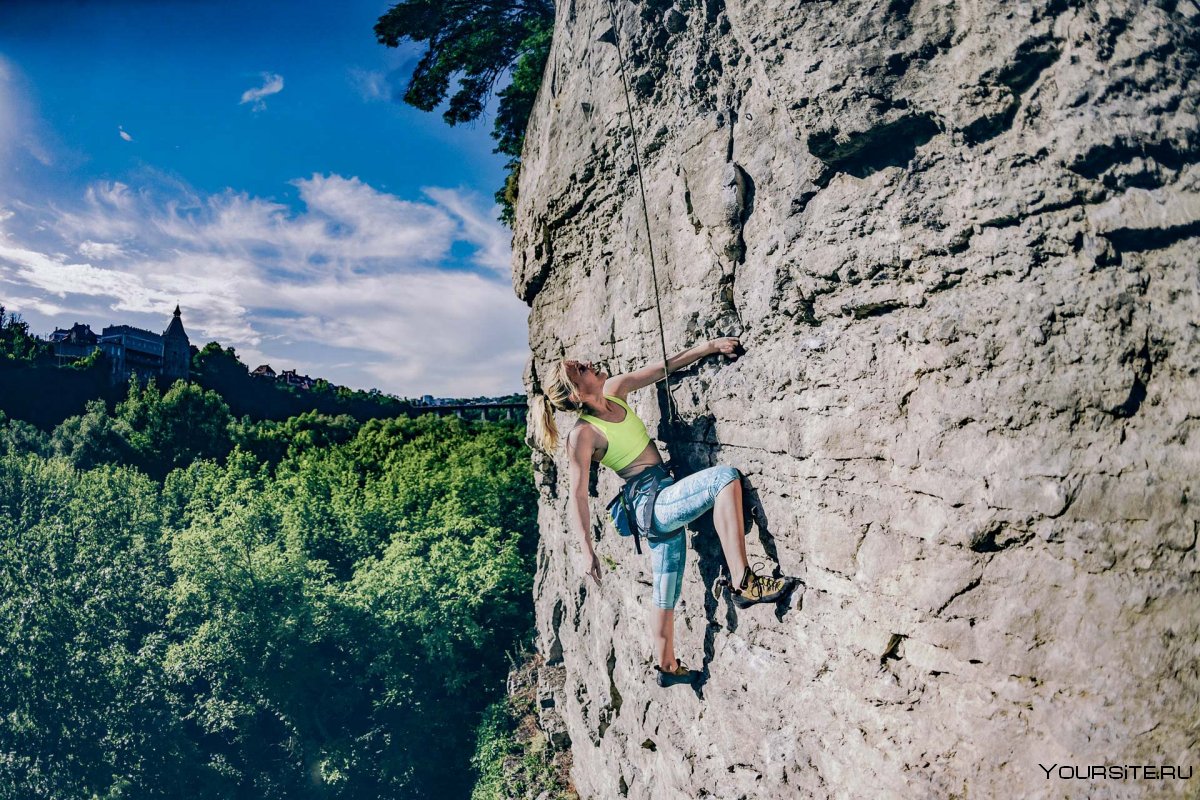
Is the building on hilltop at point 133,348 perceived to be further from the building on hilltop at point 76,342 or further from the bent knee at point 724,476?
the bent knee at point 724,476

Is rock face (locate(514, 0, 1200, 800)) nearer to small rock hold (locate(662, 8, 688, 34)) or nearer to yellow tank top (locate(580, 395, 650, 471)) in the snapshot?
small rock hold (locate(662, 8, 688, 34))

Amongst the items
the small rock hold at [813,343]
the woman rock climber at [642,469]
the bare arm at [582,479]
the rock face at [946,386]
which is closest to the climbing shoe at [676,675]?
the woman rock climber at [642,469]

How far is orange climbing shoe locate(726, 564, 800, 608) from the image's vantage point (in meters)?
3.83

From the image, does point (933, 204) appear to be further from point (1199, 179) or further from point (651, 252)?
point (651, 252)

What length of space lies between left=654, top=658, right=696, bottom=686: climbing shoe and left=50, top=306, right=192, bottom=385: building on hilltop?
1444 inches

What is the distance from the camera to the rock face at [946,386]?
273 centimetres

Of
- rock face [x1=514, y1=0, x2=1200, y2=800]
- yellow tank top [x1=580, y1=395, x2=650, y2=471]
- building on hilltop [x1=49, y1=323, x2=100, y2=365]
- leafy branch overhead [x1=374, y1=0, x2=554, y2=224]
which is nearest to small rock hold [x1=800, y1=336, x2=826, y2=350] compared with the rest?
rock face [x1=514, y1=0, x2=1200, y2=800]

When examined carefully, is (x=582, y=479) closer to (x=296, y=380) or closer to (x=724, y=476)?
(x=724, y=476)

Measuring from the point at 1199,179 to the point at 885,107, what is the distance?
1.38m

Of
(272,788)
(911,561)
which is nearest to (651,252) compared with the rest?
(911,561)

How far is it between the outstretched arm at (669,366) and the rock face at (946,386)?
12cm

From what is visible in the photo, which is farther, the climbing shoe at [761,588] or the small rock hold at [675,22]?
the small rock hold at [675,22]

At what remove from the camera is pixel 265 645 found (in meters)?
16.1

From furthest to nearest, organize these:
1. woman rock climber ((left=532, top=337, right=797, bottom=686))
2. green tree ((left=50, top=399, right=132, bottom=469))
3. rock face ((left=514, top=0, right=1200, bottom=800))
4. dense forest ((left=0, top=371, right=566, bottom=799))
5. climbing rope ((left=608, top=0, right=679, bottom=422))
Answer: green tree ((left=50, top=399, right=132, bottom=469)), dense forest ((left=0, top=371, right=566, bottom=799)), climbing rope ((left=608, top=0, right=679, bottom=422)), woman rock climber ((left=532, top=337, right=797, bottom=686)), rock face ((left=514, top=0, right=1200, bottom=800))
